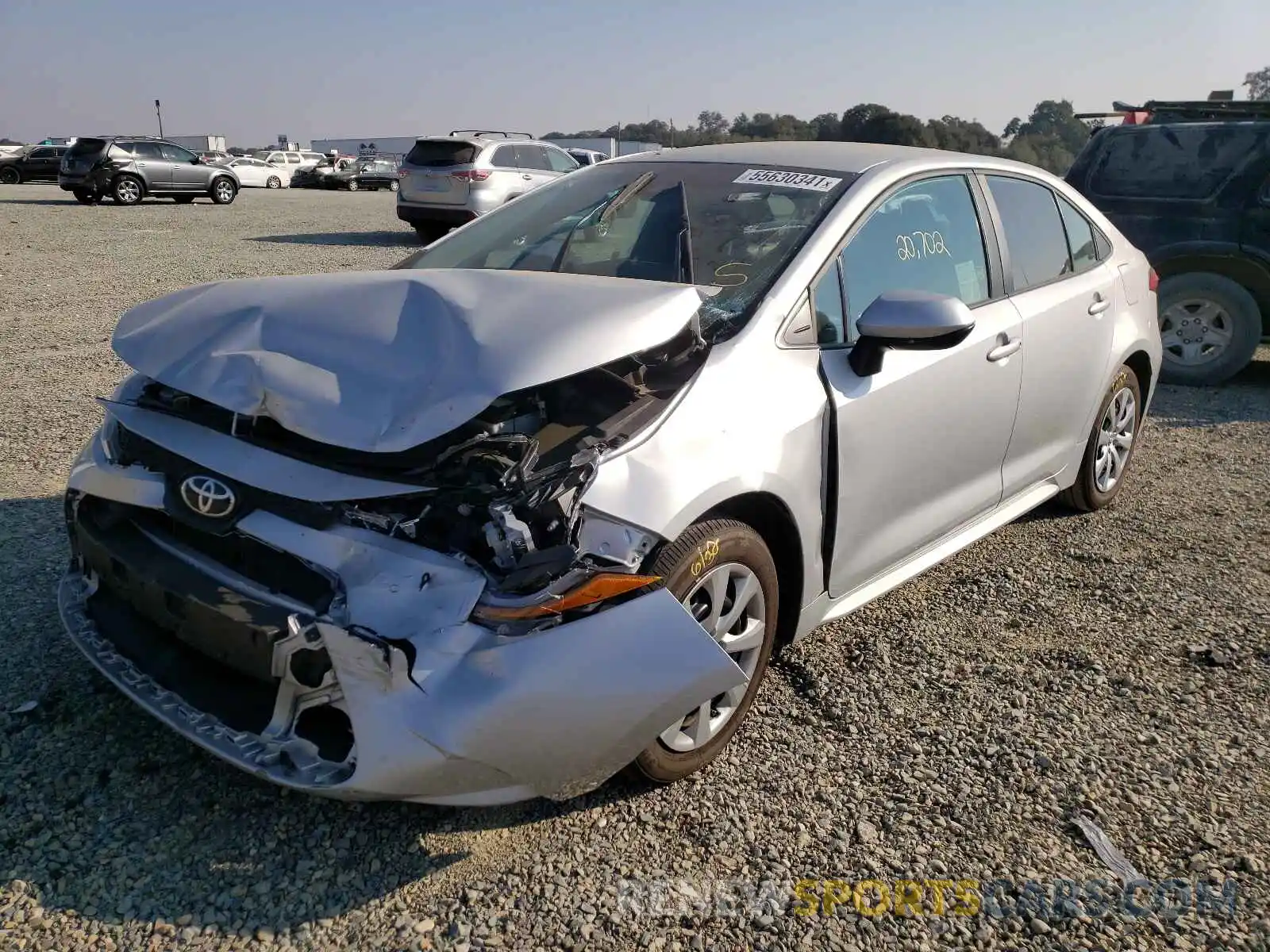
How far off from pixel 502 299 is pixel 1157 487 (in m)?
4.20

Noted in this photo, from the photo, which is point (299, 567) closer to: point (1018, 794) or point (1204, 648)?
point (1018, 794)

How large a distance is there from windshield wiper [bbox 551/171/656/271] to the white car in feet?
120

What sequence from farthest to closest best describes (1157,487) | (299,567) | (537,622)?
1. (1157,487)
2. (299,567)
3. (537,622)

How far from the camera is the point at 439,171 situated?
14758 millimetres

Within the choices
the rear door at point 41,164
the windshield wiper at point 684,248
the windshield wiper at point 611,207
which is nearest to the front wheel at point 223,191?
the rear door at point 41,164

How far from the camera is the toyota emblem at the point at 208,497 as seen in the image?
2.43 m

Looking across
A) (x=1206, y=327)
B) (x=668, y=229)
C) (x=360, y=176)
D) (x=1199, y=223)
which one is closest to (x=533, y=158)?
(x=1199, y=223)

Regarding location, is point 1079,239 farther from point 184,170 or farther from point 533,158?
point 184,170

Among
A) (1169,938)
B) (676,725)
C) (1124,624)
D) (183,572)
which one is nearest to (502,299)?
(183,572)

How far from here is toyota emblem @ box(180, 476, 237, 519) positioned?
7.97 ft

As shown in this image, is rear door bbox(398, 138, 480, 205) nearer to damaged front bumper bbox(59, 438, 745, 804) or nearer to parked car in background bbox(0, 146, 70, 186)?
damaged front bumper bbox(59, 438, 745, 804)

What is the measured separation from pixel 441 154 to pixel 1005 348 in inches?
507

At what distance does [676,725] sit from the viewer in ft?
8.63

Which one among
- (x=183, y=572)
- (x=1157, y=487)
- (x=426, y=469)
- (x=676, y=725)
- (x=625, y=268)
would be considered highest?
(x=625, y=268)
